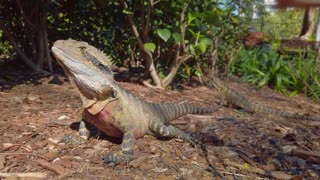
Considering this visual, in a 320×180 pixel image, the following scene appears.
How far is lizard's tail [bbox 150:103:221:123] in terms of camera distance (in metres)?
4.38

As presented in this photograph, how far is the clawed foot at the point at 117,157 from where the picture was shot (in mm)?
3240

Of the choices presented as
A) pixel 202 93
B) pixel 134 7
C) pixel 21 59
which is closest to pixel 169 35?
pixel 134 7

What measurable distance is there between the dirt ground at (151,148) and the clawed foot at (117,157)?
5cm

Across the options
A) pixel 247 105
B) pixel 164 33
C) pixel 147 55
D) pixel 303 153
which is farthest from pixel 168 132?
pixel 247 105

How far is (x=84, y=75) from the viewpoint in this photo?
3410 mm

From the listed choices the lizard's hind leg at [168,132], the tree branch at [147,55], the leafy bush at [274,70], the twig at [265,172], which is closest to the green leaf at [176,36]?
the tree branch at [147,55]

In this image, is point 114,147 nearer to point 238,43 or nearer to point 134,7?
point 134,7

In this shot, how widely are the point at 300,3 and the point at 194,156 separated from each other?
2.86 metres

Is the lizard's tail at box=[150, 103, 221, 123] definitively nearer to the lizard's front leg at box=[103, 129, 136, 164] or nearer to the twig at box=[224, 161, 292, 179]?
the lizard's front leg at box=[103, 129, 136, 164]

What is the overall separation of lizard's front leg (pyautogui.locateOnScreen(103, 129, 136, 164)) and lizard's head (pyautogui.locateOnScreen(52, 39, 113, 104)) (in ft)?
1.43

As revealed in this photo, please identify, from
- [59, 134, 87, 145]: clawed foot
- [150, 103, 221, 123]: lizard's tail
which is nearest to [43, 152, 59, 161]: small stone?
[59, 134, 87, 145]: clawed foot

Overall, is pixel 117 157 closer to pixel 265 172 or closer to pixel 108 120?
pixel 108 120

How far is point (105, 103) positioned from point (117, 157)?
57cm

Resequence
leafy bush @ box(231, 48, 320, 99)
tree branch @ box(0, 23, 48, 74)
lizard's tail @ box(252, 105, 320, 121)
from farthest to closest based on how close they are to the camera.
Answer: leafy bush @ box(231, 48, 320, 99) < tree branch @ box(0, 23, 48, 74) < lizard's tail @ box(252, 105, 320, 121)
